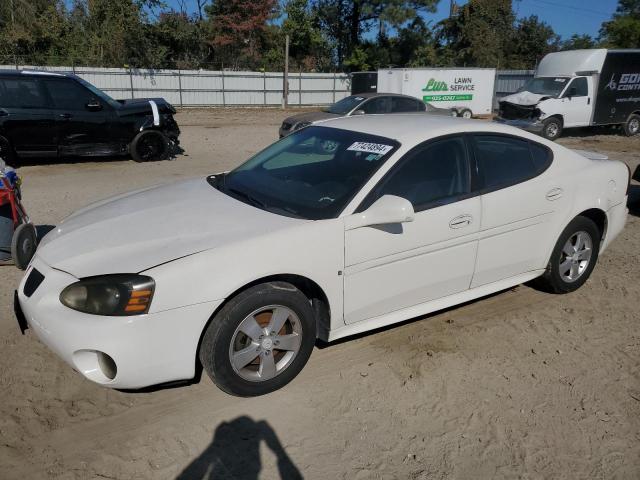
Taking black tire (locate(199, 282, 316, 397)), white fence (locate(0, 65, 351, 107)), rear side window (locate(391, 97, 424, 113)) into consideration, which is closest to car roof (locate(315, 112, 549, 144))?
black tire (locate(199, 282, 316, 397))

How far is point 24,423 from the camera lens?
2988mm

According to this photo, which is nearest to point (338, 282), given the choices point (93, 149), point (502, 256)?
point (502, 256)

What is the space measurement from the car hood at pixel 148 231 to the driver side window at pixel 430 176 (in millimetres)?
735

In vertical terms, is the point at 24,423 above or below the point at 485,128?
below

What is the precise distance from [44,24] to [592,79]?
3061 cm

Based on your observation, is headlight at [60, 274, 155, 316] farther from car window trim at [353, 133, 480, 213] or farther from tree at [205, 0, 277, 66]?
tree at [205, 0, 277, 66]

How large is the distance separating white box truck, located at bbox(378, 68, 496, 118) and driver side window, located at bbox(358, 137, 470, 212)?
20926 mm

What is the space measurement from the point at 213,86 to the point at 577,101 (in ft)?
58.9

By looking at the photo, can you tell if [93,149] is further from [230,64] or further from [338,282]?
[230,64]

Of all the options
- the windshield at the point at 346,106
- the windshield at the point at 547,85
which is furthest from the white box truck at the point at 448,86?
the windshield at the point at 346,106

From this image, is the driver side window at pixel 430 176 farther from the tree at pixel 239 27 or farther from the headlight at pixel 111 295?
the tree at pixel 239 27

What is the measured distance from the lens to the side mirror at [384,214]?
3.19 metres

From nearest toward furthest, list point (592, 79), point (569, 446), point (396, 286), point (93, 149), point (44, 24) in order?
point (569, 446)
point (396, 286)
point (93, 149)
point (592, 79)
point (44, 24)

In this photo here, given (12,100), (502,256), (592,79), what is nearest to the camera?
(502,256)
